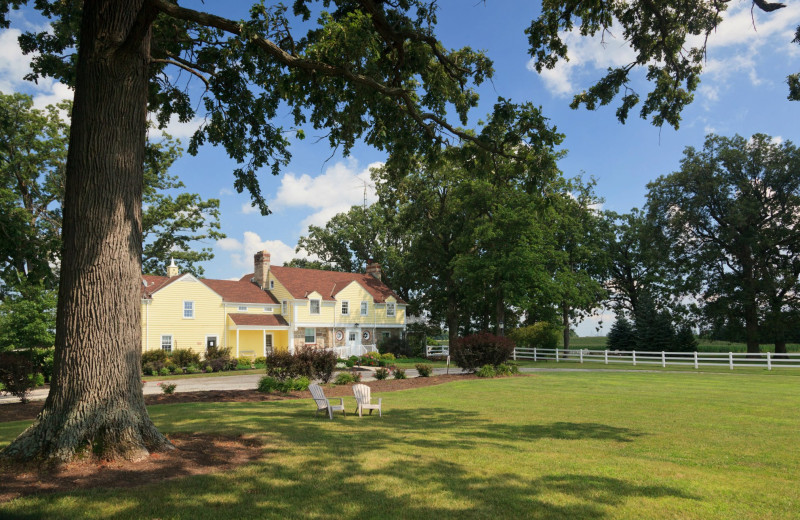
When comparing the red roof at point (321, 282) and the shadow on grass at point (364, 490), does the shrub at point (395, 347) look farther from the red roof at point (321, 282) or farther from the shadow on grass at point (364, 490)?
the shadow on grass at point (364, 490)

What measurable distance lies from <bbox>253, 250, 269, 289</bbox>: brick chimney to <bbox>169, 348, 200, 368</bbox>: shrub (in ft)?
42.0

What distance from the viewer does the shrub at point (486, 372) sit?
25141mm

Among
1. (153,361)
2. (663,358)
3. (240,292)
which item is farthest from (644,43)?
(240,292)

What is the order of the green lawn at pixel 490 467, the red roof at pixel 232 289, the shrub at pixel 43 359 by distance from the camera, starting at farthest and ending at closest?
the red roof at pixel 232 289 → the shrub at pixel 43 359 → the green lawn at pixel 490 467

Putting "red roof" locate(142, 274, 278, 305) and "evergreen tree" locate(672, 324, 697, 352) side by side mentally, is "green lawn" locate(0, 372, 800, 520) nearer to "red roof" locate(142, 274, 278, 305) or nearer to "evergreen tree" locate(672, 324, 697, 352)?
"red roof" locate(142, 274, 278, 305)

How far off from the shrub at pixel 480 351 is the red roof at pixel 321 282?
20.3m

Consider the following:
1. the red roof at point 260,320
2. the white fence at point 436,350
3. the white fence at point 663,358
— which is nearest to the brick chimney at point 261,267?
the red roof at point 260,320

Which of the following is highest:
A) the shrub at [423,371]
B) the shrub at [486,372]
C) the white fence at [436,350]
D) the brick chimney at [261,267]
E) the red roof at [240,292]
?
the brick chimney at [261,267]

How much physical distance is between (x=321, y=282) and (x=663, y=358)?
28.9 meters

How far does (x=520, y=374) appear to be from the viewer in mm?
26438

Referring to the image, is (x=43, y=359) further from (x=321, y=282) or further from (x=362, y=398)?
(x=321, y=282)

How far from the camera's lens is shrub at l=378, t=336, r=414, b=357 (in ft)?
155

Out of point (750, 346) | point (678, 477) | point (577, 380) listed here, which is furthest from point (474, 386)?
point (750, 346)

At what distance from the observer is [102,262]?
25.3 ft
